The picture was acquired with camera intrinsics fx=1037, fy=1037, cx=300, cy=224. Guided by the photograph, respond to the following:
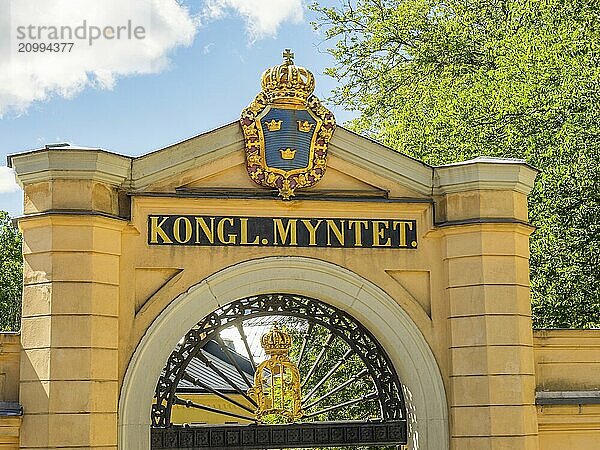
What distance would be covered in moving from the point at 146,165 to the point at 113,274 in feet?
3.33

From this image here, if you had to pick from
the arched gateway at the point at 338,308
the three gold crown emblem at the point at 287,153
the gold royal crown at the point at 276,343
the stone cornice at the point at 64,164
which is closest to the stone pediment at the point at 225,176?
the stone cornice at the point at 64,164

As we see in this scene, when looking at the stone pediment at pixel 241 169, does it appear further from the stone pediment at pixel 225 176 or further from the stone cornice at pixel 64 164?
the stone cornice at pixel 64 164

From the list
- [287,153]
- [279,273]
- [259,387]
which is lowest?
[259,387]

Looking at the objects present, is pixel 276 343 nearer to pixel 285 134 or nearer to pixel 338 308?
pixel 338 308

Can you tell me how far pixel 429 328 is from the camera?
969 cm

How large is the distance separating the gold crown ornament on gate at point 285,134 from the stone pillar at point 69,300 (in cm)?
128

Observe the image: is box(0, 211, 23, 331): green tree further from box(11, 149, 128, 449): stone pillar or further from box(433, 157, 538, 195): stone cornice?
box(433, 157, 538, 195): stone cornice

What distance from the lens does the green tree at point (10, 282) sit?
2620 cm

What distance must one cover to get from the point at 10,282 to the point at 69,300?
731 inches

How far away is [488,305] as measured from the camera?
9.52m

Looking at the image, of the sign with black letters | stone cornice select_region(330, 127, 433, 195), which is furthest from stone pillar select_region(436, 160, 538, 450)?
the sign with black letters

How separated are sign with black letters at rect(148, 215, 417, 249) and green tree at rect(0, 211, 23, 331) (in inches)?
689

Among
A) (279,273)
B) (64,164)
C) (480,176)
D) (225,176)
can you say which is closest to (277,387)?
(279,273)

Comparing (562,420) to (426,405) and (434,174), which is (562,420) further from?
(434,174)
